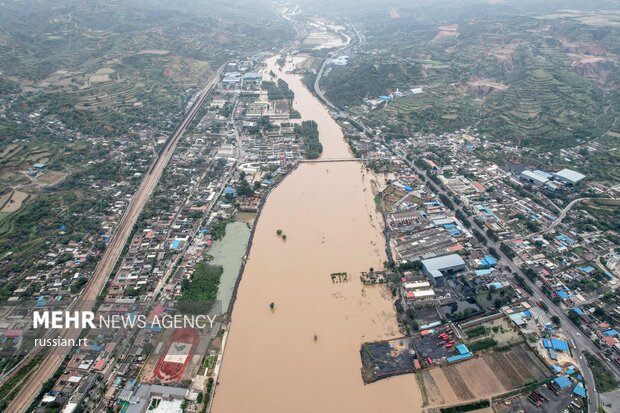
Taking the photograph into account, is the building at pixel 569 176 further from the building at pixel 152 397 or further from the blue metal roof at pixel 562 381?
the building at pixel 152 397

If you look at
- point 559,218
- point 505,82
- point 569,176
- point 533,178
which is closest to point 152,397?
point 559,218

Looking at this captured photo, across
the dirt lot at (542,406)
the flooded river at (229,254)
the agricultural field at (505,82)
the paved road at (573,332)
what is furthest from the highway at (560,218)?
the flooded river at (229,254)

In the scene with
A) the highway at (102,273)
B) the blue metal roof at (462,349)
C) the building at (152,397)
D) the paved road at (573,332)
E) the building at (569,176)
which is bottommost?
the paved road at (573,332)

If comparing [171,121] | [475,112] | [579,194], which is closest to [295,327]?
[579,194]

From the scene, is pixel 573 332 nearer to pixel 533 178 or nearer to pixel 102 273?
pixel 533 178

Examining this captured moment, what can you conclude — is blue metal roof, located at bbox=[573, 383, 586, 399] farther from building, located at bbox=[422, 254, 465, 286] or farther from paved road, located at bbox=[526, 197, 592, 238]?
paved road, located at bbox=[526, 197, 592, 238]

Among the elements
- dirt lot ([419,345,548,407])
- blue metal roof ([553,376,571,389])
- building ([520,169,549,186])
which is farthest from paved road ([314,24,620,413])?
building ([520,169,549,186])
